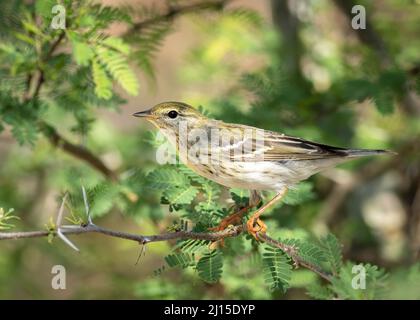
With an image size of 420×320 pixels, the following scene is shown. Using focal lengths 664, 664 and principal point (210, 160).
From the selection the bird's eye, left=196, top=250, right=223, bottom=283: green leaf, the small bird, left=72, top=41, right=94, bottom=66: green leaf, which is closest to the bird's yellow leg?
the small bird

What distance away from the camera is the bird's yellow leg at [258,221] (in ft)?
13.4

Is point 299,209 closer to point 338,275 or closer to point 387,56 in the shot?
point 387,56

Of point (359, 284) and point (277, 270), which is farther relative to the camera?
point (359, 284)

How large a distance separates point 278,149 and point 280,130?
891 mm

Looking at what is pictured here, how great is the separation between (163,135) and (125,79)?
53 cm

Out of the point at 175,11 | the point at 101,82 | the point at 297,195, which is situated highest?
the point at 175,11

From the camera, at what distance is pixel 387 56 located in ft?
22.0

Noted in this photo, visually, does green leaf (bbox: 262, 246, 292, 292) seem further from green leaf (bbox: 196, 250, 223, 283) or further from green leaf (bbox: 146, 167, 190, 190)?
green leaf (bbox: 146, 167, 190, 190)

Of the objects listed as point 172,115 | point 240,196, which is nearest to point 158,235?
point 240,196

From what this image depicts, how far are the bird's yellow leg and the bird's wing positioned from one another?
0.29 meters

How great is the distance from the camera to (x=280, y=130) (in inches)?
222

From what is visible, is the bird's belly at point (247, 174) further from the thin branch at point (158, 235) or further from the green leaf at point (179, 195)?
the thin branch at point (158, 235)

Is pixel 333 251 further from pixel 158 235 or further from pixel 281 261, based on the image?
pixel 158 235

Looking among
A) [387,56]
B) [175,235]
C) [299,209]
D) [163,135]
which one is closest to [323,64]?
[387,56]
